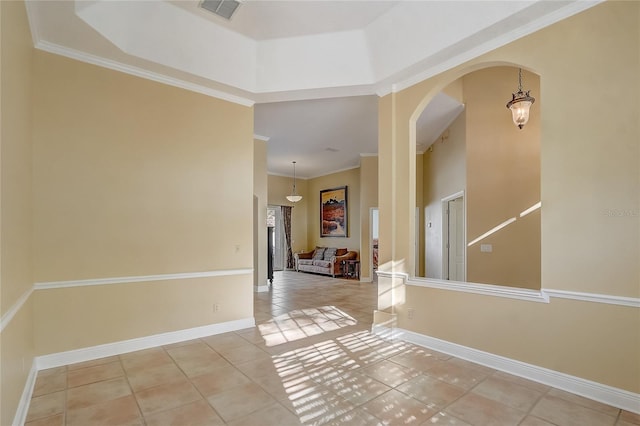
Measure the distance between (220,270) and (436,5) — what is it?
4.03 m

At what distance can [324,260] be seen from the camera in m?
10.7

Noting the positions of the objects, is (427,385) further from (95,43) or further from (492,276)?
(95,43)

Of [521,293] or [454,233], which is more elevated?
[454,233]

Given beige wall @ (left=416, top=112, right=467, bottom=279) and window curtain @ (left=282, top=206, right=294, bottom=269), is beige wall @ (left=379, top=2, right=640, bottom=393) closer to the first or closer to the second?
beige wall @ (left=416, top=112, right=467, bottom=279)

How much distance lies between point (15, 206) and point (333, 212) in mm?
9512

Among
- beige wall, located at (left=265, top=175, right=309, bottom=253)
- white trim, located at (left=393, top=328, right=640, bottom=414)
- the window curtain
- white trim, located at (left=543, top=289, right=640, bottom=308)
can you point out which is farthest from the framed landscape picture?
white trim, located at (left=543, top=289, right=640, bottom=308)

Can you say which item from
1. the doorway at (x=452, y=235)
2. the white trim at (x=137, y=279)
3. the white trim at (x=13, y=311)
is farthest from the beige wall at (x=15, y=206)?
the doorway at (x=452, y=235)

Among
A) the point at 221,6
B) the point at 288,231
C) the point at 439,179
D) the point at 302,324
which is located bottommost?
the point at 302,324

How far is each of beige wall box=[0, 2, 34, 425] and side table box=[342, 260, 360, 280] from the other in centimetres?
807

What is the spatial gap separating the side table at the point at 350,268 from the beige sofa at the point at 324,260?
0.38 ft

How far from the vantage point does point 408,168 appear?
4.12m

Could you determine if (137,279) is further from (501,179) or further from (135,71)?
(501,179)

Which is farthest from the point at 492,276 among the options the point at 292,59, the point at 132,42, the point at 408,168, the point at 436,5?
the point at 132,42

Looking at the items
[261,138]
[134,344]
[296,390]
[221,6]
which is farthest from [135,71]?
[296,390]
